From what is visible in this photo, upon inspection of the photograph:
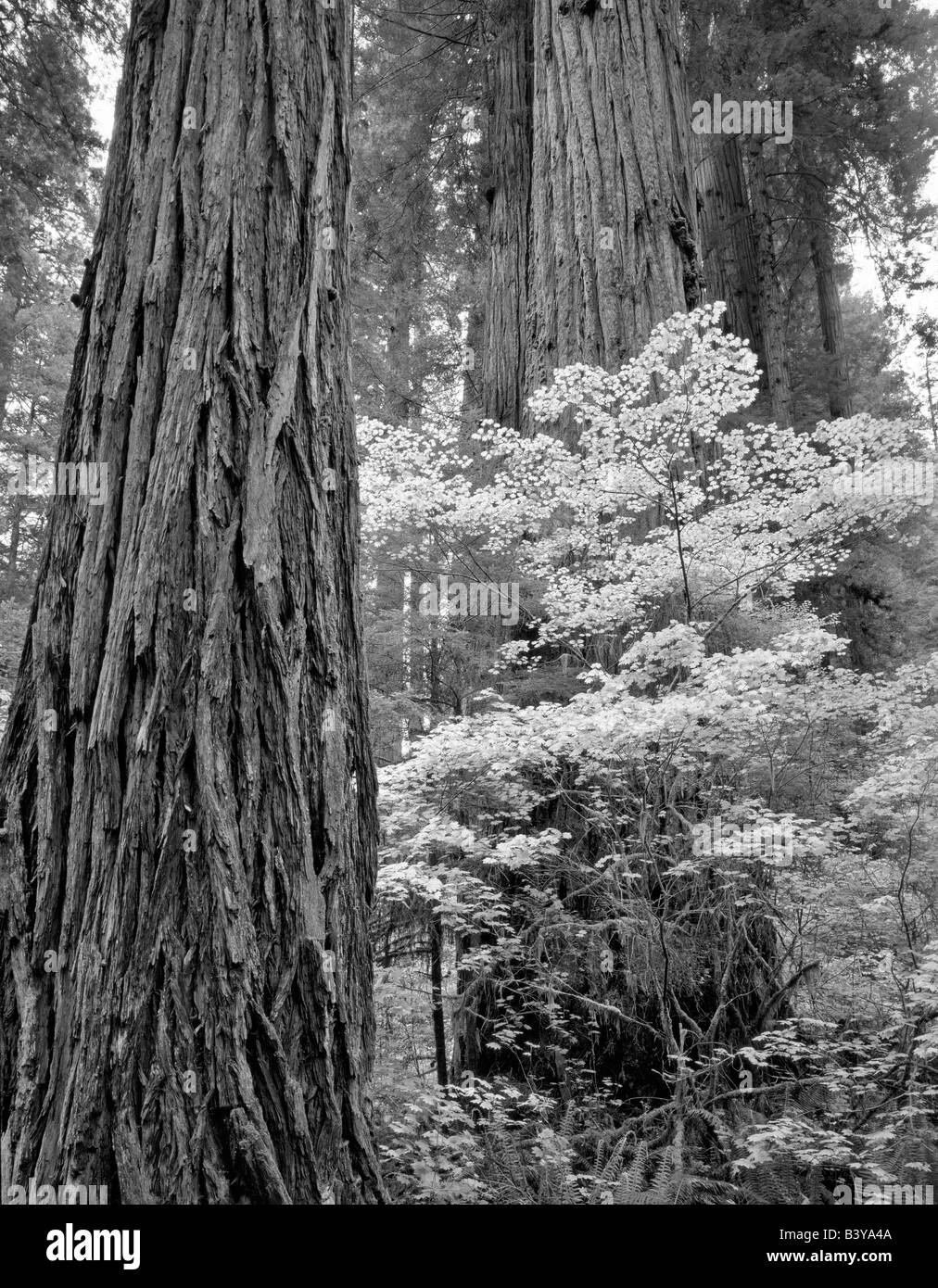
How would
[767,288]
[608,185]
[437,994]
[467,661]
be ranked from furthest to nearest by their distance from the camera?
[767,288]
[608,185]
[467,661]
[437,994]

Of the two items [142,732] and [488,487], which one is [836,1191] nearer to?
[142,732]

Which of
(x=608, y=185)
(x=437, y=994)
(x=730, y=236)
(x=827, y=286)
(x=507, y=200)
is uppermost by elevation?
(x=827, y=286)

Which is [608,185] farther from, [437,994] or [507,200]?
[437,994]

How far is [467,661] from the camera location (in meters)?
5.80

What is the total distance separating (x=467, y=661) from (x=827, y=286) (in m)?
11.4

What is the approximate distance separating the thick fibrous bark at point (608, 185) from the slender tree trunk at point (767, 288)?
13.8 feet

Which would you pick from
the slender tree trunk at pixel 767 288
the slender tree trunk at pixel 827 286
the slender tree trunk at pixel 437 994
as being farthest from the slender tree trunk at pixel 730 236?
the slender tree trunk at pixel 437 994

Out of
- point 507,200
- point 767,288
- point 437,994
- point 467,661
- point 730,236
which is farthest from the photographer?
point 730,236

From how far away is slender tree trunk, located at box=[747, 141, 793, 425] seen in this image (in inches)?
409

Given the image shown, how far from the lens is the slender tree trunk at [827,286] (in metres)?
11.4

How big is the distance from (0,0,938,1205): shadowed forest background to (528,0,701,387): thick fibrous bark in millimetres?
38

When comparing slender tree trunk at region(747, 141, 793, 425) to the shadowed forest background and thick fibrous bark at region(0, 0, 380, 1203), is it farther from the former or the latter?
thick fibrous bark at region(0, 0, 380, 1203)

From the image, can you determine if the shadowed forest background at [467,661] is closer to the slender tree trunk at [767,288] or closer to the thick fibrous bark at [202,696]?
the thick fibrous bark at [202,696]

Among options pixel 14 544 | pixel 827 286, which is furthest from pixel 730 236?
pixel 14 544
